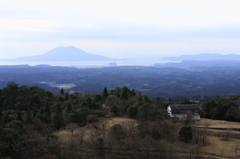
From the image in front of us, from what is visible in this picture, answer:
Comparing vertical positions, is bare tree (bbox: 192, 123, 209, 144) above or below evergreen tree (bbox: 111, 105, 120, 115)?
below

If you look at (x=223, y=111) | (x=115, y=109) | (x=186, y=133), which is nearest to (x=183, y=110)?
(x=223, y=111)

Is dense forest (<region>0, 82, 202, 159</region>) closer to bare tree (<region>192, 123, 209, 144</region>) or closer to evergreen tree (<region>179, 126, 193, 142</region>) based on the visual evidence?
evergreen tree (<region>179, 126, 193, 142</region>)

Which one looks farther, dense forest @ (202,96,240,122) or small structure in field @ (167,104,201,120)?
small structure in field @ (167,104,201,120)

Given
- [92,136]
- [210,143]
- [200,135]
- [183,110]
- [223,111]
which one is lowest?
[210,143]

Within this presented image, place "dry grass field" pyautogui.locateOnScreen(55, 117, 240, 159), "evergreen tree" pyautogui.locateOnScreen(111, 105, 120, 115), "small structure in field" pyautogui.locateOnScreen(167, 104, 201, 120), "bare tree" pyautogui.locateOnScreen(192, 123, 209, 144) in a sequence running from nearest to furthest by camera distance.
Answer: "dry grass field" pyautogui.locateOnScreen(55, 117, 240, 159) < "bare tree" pyautogui.locateOnScreen(192, 123, 209, 144) < "evergreen tree" pyautogui.locateOnScreen(111, 105, 120, 115) < "small structure in field" pyautogui.locateOnScreen(167, 104, 201, 120)

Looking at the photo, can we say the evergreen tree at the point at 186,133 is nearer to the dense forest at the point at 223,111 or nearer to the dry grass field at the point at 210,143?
the dry grass field at the point at 210,143

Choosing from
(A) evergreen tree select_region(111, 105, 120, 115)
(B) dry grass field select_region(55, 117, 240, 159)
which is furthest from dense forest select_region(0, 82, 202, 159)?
(B) dry grass field select_region(55, 117, 240, 159)

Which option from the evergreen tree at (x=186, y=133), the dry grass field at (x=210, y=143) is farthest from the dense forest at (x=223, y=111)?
the evergreen tree at (x=186, y=133)

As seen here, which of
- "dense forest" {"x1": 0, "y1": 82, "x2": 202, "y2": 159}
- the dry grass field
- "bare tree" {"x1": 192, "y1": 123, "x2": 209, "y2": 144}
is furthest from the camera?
"bare tree" {"x1": 192, "y1": 123, "x2": 209, "y2": 144}

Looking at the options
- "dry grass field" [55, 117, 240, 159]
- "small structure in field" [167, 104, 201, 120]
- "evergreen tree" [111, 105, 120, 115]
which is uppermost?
"evergreen tree" [111, 105, 120, 115]

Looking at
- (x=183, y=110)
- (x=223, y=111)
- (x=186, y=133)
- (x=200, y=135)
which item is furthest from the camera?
(x=223, y=111)

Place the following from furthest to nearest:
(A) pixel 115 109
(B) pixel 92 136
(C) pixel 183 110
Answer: (C) pixel 183 110
(A) pixel 115 109
(B) pixel 92 136

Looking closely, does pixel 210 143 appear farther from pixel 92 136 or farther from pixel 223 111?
pixel 223 111

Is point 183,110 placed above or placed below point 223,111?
above
